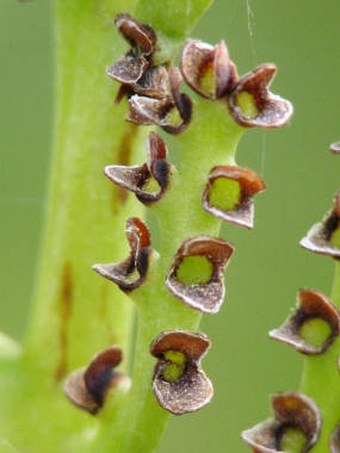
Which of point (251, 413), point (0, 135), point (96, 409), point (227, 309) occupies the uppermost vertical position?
point (96, 409)

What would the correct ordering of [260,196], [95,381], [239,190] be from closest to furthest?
[239,190], [95,381], [260,196]

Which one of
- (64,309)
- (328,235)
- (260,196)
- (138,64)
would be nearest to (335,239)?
(328,235)

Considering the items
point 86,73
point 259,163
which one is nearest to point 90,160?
point 86,73

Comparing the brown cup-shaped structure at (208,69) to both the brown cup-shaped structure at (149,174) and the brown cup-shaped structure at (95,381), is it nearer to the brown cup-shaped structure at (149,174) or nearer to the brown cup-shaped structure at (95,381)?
the brown cup-shaped structure at (149,174)

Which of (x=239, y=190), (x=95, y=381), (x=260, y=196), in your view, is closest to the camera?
(x=239, y=190)

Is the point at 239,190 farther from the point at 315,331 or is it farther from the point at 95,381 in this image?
the point at 95,381

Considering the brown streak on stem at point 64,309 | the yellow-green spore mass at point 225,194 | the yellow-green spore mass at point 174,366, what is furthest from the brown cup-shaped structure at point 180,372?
the brown streak on stem at point 64,309

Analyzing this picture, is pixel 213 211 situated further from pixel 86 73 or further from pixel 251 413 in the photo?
pixel 251 413
